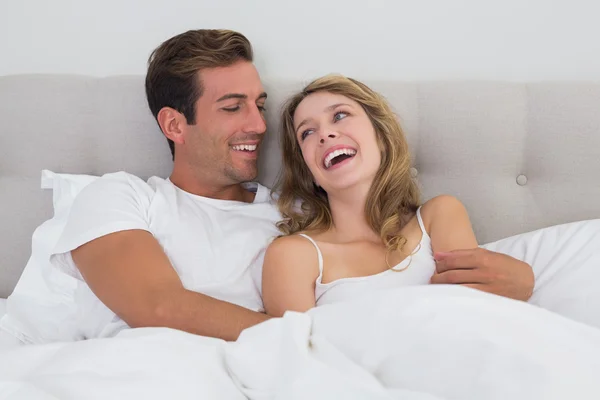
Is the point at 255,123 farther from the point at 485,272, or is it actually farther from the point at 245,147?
the point at 485,272

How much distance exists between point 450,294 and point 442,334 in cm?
11

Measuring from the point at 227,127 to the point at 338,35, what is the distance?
529 millimetres

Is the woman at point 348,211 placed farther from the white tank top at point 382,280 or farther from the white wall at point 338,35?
the white wall at point 338,35

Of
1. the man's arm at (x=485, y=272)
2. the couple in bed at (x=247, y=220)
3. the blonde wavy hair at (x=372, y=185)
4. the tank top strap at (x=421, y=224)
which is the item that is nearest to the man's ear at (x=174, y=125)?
the couple in bed at (x=247, y=220)

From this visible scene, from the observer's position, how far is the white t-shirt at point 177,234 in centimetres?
139

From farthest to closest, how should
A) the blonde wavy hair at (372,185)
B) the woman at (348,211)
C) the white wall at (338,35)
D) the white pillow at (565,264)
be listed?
the white wall at (338,35)
the blonde wavy hair at (372,185)
the woman at (348,211)
the white pillow at (565,264)

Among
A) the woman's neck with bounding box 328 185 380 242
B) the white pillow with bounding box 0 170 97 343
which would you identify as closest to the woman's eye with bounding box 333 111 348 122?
the woman's neck with bounding box 328 185 380 242

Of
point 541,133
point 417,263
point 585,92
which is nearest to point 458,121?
point 541,133

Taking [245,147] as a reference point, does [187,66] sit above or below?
above

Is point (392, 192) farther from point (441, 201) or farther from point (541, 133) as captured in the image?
point (541, 133)

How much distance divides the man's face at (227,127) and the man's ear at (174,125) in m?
0.02

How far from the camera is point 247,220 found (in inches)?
62.2

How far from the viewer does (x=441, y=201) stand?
4.76 feet

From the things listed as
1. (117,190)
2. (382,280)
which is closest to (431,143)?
(382,280)
